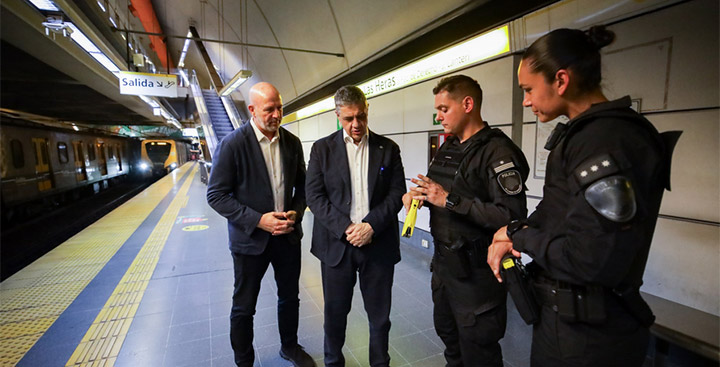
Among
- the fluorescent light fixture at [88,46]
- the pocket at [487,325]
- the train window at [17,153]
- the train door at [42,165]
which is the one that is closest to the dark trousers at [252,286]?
the pocket at [487,325]

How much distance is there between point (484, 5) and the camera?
3473mm

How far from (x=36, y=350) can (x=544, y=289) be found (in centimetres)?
365

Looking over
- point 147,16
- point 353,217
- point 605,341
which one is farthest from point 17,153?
point 147,16

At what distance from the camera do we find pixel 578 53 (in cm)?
102

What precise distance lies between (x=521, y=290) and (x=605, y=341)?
0.28 metres

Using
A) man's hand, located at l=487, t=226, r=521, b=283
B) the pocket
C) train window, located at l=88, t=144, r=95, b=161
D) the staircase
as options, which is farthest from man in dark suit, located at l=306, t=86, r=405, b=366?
train window, located at l=88, t=144, r=95, b=161

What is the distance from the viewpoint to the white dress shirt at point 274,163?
2.20 m

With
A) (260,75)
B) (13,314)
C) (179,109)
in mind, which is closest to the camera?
(13,314)

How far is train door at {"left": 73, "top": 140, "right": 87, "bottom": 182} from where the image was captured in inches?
471

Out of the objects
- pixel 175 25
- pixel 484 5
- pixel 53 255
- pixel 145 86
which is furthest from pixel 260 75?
pixel 484 5

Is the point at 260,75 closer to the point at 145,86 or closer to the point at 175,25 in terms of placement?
the point at 145,86

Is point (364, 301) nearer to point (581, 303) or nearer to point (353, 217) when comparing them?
point (353, 217)

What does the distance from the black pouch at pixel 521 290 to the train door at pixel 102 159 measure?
61.1 feet

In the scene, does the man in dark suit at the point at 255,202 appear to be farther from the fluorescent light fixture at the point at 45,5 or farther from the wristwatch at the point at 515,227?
the fluorescent light fixture at the point at 45,5
